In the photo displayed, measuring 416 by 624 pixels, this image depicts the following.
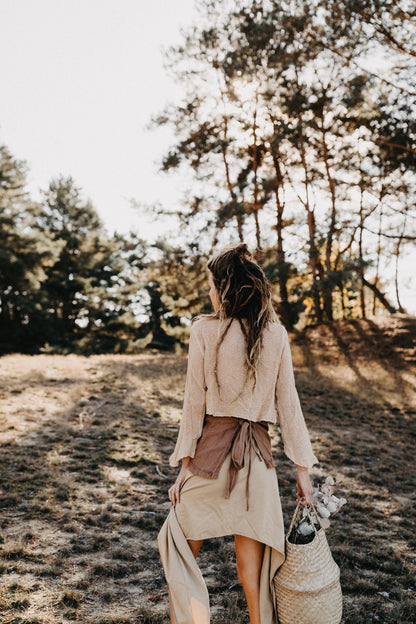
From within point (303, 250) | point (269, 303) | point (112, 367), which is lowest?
point (112, 367)

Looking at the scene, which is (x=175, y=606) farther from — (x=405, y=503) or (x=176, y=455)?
(x=405, y=503)

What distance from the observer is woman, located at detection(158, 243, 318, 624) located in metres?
1.89

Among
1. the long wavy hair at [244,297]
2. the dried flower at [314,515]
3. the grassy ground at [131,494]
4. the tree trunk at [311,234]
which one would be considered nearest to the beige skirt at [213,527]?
the dried flower at [314,515]

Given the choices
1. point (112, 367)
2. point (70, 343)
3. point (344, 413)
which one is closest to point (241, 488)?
point (344, 413)

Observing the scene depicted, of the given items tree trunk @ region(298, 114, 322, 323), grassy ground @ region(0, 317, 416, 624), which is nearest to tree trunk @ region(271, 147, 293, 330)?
tree trunk @ region(298, 114, 322, 323)

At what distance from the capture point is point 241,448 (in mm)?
1906

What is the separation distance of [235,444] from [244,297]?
592 mm

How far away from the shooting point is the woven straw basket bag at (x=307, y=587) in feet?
6.18

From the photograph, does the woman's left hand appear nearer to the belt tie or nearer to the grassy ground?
the belt tie

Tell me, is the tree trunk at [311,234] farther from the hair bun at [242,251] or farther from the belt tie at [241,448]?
the belt tie at [241,448]

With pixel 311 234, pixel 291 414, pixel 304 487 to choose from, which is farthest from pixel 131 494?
pixel 311 234

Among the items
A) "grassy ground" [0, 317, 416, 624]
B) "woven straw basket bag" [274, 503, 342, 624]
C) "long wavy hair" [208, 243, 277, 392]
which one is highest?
"long wavy hair" [208, 243, 277, 392]

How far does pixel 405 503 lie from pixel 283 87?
39.9 feet

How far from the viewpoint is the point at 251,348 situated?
194 centimetres
